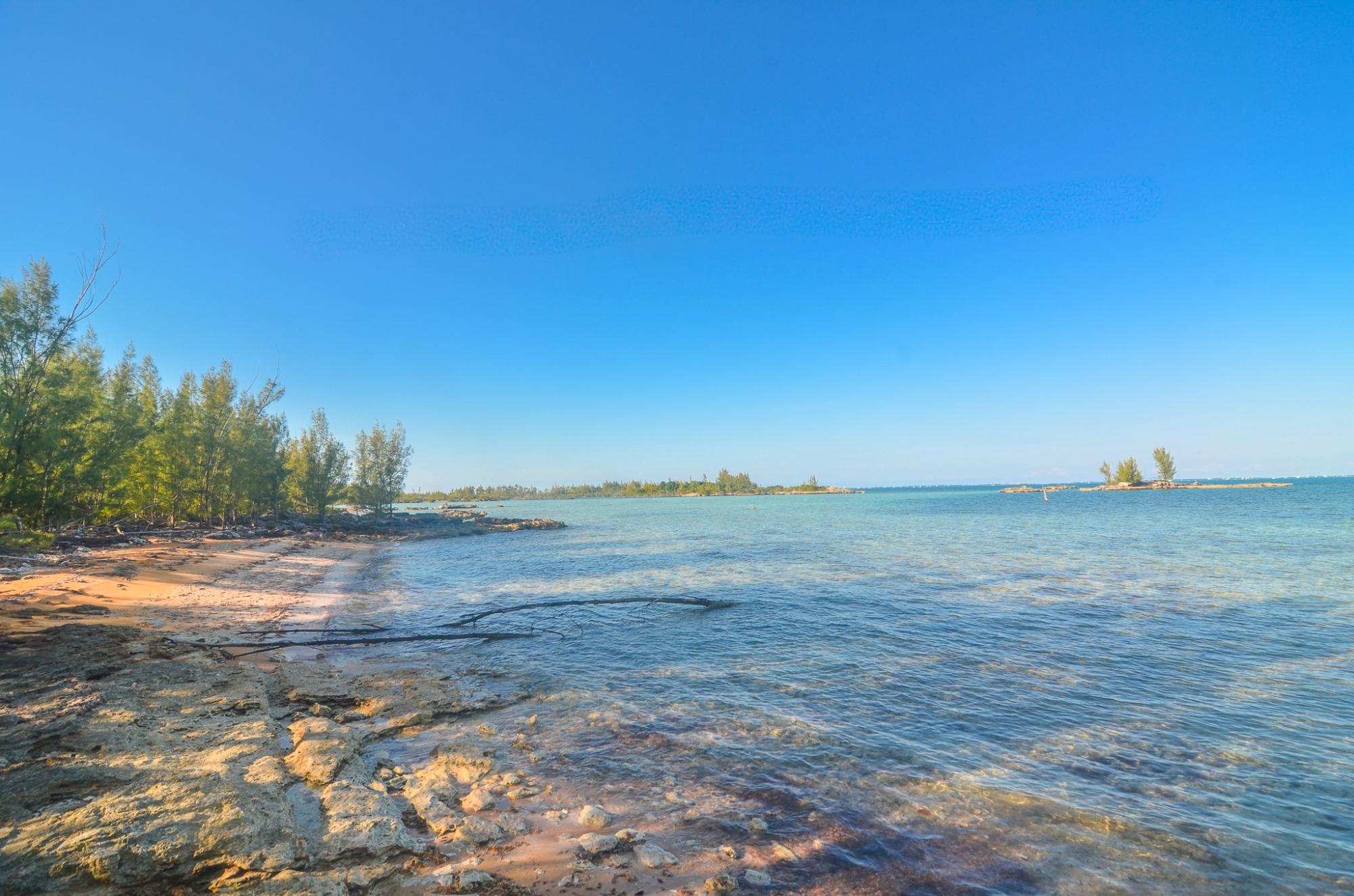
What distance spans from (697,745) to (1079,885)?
17.0 ft

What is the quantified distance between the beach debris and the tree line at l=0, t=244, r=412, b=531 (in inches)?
628

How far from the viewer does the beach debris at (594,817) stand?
6242 mm

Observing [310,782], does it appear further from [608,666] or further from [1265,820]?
[1265,820]

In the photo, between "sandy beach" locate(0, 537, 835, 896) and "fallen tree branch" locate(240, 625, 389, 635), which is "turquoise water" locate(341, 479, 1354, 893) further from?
"fallen tree branch" locate(240, 625, 389, 635)

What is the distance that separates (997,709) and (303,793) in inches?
464

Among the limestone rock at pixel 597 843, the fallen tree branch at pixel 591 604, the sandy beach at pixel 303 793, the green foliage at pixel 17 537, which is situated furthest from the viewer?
the fallen tree branch at pixel 591 604

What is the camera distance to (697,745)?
8.81 metres

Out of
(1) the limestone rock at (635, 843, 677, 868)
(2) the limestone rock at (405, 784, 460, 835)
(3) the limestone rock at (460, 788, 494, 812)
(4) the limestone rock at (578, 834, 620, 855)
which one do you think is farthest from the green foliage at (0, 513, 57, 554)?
(1) the limestone rock at (635, 843, 677, 868)

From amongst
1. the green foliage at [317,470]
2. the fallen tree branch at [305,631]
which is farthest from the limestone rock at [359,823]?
the green foliage at [317,470]

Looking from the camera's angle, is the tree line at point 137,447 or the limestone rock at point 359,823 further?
the tree line at point 137,447

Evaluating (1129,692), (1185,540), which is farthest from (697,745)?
(1185,540)

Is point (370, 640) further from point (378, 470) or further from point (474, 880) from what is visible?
point (378, 470)

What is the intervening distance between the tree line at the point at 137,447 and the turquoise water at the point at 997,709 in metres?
11.6

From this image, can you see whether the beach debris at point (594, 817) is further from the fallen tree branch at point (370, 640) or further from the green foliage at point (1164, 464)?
the green foliage at point (1164, 464)
